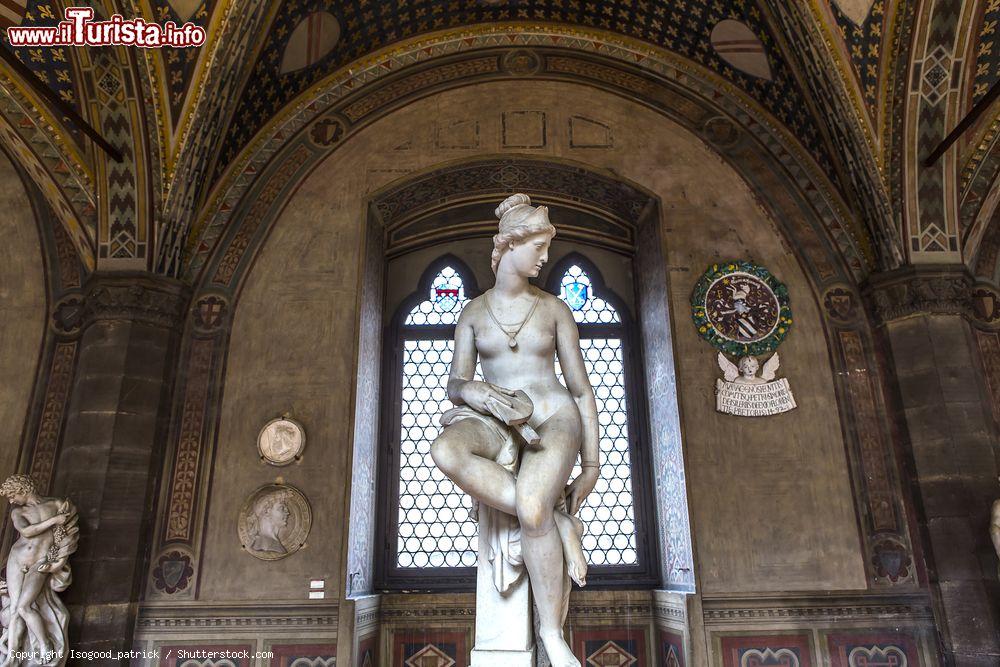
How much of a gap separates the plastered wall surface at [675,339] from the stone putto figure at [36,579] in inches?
43.9

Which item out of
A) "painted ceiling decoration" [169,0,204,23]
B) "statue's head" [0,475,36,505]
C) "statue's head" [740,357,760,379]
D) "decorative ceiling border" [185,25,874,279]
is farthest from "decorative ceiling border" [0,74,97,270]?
"statue's head" [740,357,760,379]

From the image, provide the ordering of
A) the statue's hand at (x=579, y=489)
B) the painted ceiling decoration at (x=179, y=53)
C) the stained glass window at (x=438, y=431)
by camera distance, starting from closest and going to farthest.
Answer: the statue's hand at (x=579, y=489) < the painted ceiling decoration at (x=179, y=53) < the stained glass window at (x=438, y=431)

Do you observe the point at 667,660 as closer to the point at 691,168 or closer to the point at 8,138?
the point at 691,168

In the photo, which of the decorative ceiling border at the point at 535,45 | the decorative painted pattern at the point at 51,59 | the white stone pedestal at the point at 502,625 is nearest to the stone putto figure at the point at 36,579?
the decorative ceiling border at the point at 535,45

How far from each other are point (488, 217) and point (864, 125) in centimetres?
416

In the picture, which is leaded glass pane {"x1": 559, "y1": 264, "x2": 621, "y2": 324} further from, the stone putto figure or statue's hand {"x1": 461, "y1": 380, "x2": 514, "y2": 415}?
the stone putto figure

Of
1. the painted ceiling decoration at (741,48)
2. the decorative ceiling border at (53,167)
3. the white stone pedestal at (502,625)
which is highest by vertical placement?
the painted ceiling decoration at (741,48)

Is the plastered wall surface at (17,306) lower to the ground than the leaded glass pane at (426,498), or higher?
higher

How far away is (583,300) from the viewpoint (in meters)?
9.20

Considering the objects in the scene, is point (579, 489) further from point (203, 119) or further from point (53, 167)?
point (53, 167)

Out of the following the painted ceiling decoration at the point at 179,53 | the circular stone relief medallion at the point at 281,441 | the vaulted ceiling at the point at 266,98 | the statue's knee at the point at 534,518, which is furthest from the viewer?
the vaulted ceiling at the point at 266,98

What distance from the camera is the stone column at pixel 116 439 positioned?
6.36 m

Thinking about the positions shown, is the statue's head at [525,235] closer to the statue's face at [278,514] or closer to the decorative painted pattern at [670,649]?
the statue's face at [278,514]

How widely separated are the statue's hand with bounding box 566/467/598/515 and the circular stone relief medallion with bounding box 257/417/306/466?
390 centimetres
